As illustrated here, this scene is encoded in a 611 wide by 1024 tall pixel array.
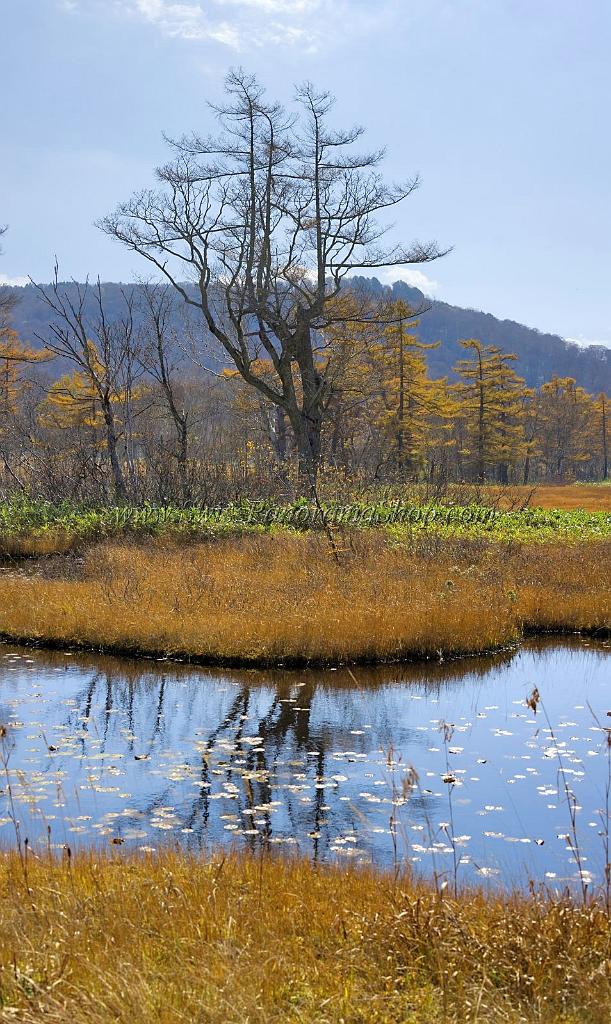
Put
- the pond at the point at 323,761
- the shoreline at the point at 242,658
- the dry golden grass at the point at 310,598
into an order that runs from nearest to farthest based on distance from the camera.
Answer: the pond at the point at 323,761 < the shoreline at the point at 242,658 < the dry golden grass at the point at 310,598

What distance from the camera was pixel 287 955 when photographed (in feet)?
14.0

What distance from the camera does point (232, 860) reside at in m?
5.86

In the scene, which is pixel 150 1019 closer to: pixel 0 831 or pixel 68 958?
pixel 68 958

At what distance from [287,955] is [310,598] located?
10.2m

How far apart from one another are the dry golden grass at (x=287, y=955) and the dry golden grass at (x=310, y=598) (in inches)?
301

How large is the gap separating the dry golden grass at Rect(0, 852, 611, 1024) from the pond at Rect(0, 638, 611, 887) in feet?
1.84

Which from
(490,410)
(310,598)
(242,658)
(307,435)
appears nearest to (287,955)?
(242,658)

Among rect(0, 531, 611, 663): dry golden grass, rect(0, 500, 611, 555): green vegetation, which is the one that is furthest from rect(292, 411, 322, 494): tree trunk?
rect(0, 531, 611, 663): dry golden grass

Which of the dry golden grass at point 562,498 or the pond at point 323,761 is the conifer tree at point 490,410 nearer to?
the dry golden grass at point 562,498

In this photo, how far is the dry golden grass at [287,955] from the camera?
3.57 m

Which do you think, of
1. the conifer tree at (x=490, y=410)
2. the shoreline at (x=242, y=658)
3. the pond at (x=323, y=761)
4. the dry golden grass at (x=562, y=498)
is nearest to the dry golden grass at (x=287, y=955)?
the pond at (x=323, y=761)

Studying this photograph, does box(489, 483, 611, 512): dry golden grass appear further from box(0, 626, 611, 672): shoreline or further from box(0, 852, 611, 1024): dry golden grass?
box(0, 852, 611, 1024): dry golden grass

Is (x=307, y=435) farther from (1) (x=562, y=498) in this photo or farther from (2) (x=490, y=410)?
(2) (x=490, y=410)

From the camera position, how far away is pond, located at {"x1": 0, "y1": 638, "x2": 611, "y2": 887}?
6.58m
